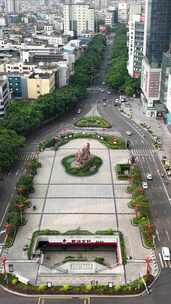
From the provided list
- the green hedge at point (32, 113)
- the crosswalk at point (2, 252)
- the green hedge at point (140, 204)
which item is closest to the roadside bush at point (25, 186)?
the green hedge at point (32, 113)

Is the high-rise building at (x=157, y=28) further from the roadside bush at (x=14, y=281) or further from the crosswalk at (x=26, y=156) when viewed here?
the roadside bush at (x=14, y=281)

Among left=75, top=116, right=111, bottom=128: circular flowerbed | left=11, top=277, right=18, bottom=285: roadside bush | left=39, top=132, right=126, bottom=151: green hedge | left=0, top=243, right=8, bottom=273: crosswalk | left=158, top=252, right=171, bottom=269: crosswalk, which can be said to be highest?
left=75, top=116, right=111, bottom=128: circular flowerbed

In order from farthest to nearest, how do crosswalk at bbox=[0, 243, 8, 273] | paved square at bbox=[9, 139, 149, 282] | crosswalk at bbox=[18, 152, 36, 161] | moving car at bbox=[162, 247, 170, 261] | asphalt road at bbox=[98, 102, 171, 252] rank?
crosswalk at bbox=[18, 152, 36, 161] → asphalt road at bbox=[98, 102, 171, 252] → paved square at bbox=[9, 139, 149, 282] → moving car at bbox=[162, 247, 170, 261] → crosswalk at bbox=[0, 243, 8, 273]

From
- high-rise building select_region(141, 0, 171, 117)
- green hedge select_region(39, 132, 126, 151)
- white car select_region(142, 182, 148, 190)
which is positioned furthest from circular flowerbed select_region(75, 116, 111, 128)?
white car select_region(142, 182, 148, 190)

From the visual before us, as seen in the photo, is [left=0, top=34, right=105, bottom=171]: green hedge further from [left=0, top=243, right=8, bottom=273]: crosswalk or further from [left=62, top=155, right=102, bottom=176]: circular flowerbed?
[left=0, top=243, right=8, bottom=273]: crosswalk

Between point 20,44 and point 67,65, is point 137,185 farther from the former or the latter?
point 20,44

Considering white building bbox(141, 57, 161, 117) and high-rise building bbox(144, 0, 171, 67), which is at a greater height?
high-rise building bbox(144, 0, 171, 67)
